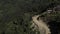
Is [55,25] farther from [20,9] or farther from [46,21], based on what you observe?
[20,9]

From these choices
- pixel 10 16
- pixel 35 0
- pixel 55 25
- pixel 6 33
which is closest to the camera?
pixel 55 25

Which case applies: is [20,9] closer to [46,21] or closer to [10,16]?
[10,16]

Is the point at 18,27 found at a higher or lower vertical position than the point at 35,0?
lower

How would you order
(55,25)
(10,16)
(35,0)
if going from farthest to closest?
(35,0), (10,16), (55,25)

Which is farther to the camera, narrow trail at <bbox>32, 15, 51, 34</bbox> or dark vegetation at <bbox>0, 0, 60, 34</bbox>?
dark vegetation at <bbox>0, 0, 60, 34</bbox>

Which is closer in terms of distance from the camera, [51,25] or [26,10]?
[51,25]

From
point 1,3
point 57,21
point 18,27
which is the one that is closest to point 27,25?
point 18,27

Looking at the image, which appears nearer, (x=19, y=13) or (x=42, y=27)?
(x=42, y=27)

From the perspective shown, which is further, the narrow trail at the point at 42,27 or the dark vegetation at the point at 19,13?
the dark vegetation at the point at 19,13
